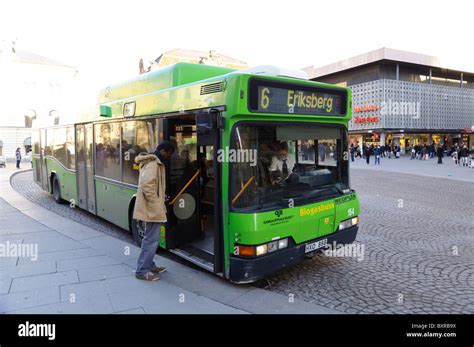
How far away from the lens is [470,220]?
27.5 ft

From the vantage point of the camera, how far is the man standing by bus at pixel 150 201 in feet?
15.4

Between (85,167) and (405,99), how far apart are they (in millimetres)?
47318

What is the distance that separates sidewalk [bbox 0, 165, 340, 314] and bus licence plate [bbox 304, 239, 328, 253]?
0.73 m

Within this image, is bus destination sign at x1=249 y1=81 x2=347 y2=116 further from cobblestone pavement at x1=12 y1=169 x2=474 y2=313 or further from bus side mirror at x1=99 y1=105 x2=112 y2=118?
bus side mirror at x1=99 y1=105 x2=112 y2=118

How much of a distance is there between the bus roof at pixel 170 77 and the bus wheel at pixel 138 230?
2.43 meters

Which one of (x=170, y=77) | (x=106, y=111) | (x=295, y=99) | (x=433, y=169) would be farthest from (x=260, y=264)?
(x=433, y=169)

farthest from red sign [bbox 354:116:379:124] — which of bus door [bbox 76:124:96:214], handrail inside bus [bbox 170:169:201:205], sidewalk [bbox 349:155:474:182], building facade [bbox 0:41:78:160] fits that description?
handrail inside bus [bbox 170:169:201:205]

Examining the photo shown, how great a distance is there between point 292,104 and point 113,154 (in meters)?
4.07

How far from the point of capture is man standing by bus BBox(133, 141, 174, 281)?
4.69 m

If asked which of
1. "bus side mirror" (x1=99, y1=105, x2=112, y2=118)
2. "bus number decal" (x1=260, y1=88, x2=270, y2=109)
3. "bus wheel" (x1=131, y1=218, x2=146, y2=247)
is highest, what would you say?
"bus side mirror" (x1=99, y1=105, x2=112, y2=118)

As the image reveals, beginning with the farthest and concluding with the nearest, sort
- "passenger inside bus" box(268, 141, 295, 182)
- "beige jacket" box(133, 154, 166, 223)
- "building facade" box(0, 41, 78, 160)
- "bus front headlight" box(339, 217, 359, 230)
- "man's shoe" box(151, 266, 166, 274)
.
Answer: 1. "building facade" box(0, 41, 78, 160)
2. "bus front headlight" box(339, 217, 359, 230)
3. "man's shoe" box(151, 266, 166, 274)
4. "beige jacket" box(133, 154, 166, 223)
5. "passenger inside bus" box(268, 141, 295, 182)

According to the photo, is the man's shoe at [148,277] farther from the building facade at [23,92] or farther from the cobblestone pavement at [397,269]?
the building facade at [23,92]

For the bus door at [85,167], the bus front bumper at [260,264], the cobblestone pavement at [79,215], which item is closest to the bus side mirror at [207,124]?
the bus front bumper at [260,264]

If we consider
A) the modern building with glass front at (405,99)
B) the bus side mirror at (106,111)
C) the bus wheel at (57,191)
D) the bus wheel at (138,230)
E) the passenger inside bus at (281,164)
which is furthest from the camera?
the modern building with glass front at (405,99)
